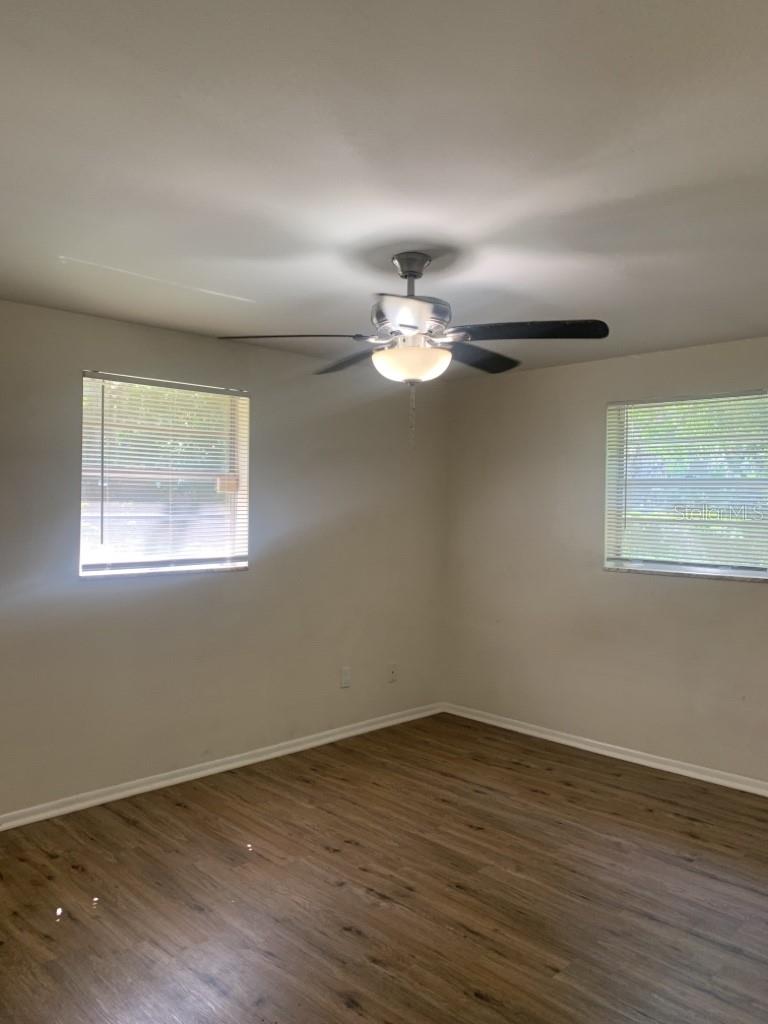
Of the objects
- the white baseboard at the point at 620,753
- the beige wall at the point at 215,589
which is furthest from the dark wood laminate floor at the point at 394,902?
the beige wall at the point at 215,589

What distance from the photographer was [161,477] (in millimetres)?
3963

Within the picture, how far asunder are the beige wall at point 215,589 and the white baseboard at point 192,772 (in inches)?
1.6

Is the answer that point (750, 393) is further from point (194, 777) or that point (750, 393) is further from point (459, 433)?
point (194, 777)

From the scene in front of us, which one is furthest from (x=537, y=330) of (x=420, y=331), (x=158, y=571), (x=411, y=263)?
(x=158, y=571)

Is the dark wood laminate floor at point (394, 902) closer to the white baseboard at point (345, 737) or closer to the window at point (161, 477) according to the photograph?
the white baseboard at point (345, 737)

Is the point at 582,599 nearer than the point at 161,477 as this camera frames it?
No

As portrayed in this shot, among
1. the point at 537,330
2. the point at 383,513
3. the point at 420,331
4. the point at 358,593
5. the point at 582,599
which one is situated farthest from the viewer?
the point at 383,513

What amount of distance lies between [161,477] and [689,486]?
9.59 ft

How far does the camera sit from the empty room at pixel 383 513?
171 centimetres

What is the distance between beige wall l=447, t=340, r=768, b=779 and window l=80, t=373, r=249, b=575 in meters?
1.78

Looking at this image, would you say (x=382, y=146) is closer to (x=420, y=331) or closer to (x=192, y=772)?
(x=420, y=331)

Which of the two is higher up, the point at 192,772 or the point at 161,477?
the point at 161,477

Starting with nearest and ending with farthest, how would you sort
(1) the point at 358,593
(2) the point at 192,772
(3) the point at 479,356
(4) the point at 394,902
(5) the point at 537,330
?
(5) the point at 537,330, (4) the point at 394,902, (3) the point at 479,356, (2) the point at 192,772, (1) the point at 358,593

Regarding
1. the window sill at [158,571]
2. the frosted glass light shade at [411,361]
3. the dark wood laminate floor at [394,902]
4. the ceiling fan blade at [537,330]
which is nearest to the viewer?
the dark wood laminate floor at [394,902]
